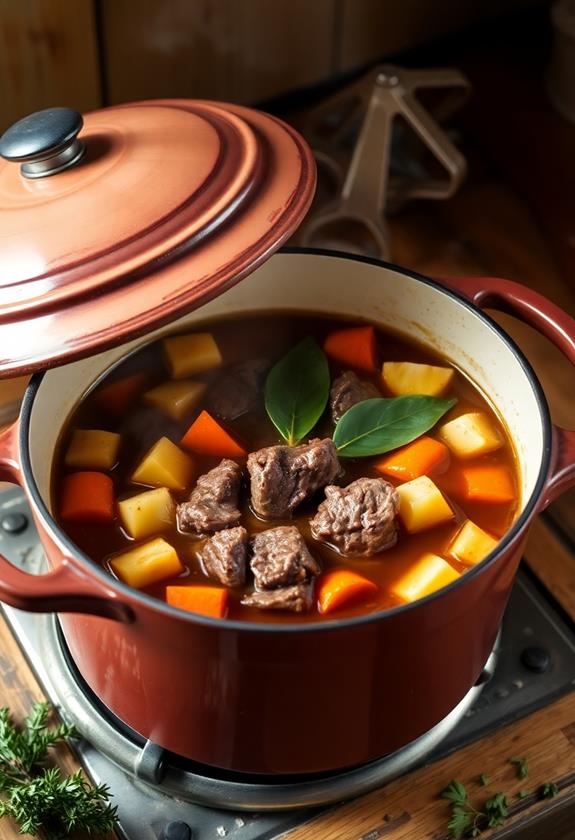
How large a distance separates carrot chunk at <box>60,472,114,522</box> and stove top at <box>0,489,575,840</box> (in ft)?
0.73

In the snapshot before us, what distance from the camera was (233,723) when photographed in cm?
128

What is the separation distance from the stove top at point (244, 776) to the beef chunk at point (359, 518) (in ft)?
0.99

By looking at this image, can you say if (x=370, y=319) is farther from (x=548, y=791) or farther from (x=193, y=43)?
(x=193, y=43)

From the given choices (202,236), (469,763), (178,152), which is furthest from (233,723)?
(178,152)

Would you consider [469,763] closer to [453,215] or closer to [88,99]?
[453,215]

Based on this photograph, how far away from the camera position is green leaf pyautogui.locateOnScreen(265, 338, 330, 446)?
1599 mm

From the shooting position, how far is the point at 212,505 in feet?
4.71

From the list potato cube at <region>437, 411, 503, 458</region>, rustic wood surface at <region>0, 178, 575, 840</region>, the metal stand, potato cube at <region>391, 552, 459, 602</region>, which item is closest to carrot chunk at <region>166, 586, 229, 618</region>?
potato cube at <region>391, 552, 459, 602</region>

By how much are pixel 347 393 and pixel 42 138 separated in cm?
59

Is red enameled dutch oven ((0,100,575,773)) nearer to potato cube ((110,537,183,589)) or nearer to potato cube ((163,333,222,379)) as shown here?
potato cube ((110,537,183,589))

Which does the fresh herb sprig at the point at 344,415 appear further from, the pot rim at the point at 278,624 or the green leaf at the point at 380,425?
the pot rim at the point at 278,624

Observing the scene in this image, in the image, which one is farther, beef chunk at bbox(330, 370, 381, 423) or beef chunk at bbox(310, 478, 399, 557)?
beef chunk at bbox(330, 370, 381, 423)

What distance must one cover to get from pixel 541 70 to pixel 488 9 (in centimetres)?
26

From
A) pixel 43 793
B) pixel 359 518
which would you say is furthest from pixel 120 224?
pixel 43 793
